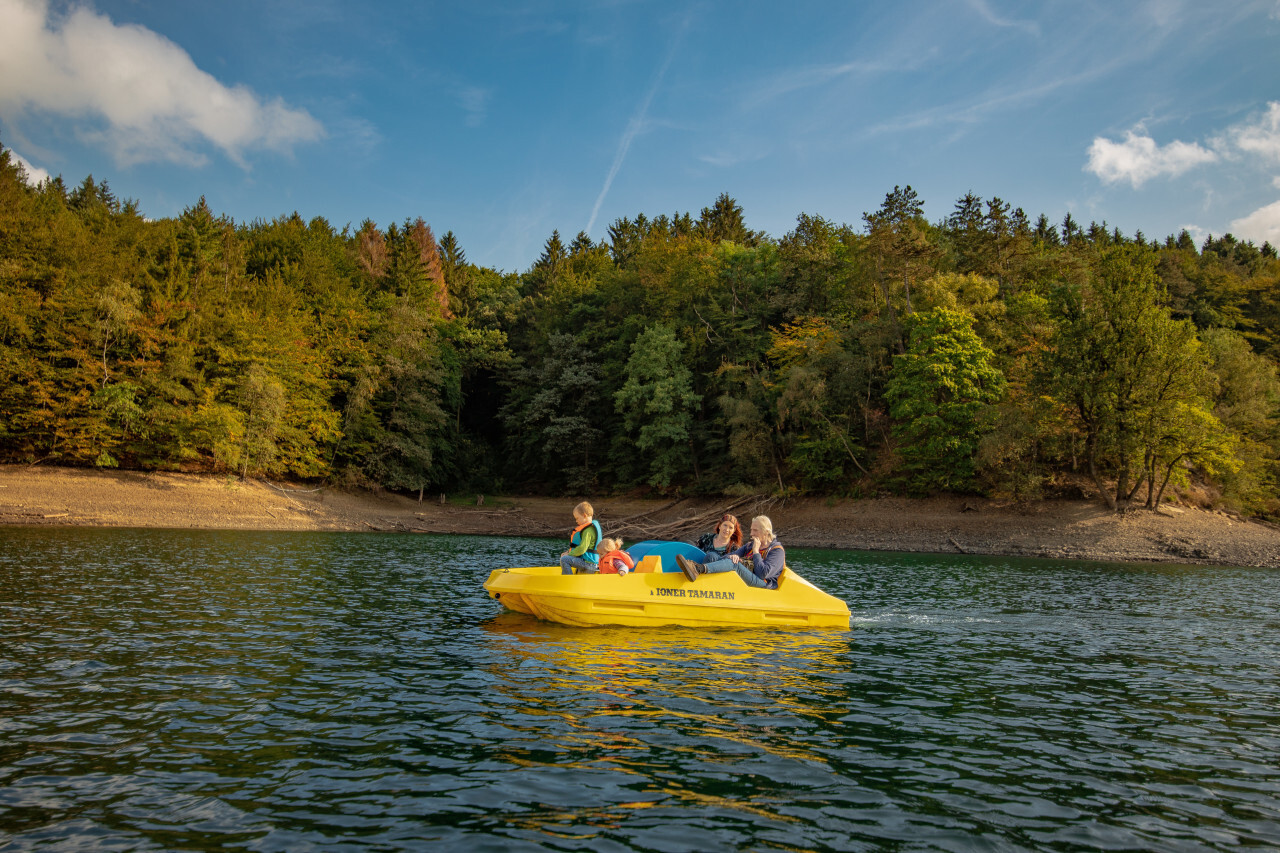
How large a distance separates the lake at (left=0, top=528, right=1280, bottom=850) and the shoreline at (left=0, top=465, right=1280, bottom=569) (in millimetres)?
18623

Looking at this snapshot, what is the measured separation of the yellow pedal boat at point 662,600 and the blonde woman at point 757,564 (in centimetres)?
11

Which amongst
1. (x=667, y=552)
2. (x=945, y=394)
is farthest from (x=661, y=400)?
(x=667, y=552)

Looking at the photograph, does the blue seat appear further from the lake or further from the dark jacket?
the lake

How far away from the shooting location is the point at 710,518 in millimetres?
40500

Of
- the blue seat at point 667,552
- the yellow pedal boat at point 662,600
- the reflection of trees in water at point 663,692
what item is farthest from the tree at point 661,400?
the reflection of trees in water at point 663,692

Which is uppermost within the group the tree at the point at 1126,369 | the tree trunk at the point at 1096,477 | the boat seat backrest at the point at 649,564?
the tree at the point at 1126,369

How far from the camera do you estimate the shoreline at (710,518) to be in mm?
29906

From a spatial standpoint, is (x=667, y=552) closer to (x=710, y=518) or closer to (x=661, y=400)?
(x=710, y=518)

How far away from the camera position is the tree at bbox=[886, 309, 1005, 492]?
1415 inches

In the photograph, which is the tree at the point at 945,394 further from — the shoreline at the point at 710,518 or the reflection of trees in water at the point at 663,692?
the reflection of trees in water at the point at 663,692

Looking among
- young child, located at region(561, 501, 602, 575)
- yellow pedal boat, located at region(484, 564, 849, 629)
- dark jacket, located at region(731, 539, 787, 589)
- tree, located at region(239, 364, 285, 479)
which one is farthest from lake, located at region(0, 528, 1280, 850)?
tree, located at region(239, 364, 285, 479)

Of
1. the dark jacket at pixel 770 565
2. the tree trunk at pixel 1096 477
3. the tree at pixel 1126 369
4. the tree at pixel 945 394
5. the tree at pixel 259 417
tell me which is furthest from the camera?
the tree at pixel 259 417

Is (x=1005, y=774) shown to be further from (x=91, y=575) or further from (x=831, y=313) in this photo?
(x=831, y=313)

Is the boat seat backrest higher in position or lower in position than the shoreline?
higher
